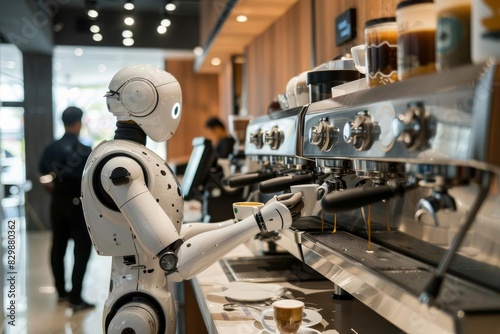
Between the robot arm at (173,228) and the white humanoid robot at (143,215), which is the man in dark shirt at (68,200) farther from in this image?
the robot arm at (173,228)

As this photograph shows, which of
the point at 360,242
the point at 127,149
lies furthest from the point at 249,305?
the point at 127,149

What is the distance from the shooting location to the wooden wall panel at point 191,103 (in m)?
8.94

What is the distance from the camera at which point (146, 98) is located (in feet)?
6.10

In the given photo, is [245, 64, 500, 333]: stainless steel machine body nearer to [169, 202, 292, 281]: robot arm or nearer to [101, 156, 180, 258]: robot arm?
[169, 202, 292, 281]: robot arm

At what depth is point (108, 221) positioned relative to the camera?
179 centimetres

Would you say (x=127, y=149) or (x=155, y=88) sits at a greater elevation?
(x=155, y=88)

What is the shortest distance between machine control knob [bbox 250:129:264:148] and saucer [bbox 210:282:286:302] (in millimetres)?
558

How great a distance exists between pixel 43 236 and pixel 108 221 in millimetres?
7123

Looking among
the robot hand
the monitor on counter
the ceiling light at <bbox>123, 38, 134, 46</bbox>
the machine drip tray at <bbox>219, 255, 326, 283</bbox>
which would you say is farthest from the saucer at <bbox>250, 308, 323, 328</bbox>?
the ceiling light at <bbox>123, 38, 134, 46</bbox>

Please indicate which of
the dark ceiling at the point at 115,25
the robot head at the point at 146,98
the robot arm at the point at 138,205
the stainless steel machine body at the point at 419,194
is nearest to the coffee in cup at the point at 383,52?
the stainless steel machine body at the point at 419,194

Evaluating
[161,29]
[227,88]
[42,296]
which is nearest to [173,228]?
[42,296]

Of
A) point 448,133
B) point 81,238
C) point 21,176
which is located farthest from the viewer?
point 21,176

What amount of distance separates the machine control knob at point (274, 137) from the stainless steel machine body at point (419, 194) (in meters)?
0.30

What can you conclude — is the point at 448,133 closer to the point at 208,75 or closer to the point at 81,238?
the point at 81,238
